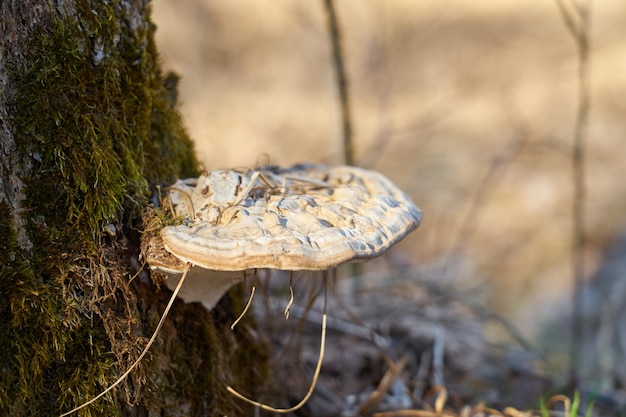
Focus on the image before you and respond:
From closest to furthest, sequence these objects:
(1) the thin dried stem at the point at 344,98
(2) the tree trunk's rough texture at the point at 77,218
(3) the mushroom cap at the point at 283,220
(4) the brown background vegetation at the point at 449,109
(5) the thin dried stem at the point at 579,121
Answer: (3) the mushroom cap at the point at 283,220
(2) the tree trunk's rough texture at the point at 77,218
(5) the thin dried stem at the point at 579,121
(1) the thin dried stem at the point at 344,98
(4) the brown background vegetation at the point at 449,109

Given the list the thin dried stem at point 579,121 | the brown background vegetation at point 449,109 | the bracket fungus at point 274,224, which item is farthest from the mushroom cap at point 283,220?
the brown background vegetation at point 449,109

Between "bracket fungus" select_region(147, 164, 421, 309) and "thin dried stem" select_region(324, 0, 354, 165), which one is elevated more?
"thin dried stem" select_region(324, 0, 354, 165)

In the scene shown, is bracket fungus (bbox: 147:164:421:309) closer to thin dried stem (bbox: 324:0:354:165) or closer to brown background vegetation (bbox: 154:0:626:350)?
thin dried stem (bbox: 324:0:354:165)

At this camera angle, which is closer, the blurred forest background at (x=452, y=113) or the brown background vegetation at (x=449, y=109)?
the blurred forest background at (x=452, y=113)

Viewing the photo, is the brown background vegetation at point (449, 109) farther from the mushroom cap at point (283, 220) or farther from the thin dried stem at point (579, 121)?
the mushroom cap at point (283, 220)

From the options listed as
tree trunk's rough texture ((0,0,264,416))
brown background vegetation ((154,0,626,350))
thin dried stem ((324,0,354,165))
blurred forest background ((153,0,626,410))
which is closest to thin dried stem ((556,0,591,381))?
blurred forest background ((153,0,626,410))

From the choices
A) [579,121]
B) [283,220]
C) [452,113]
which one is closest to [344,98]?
[579,121]
